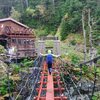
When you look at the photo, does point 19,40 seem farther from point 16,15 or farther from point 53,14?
point 16,15

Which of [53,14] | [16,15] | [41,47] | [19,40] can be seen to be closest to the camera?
[19,40]

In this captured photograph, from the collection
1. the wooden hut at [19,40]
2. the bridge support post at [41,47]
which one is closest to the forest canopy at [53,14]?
the bridge support post at [41,47]

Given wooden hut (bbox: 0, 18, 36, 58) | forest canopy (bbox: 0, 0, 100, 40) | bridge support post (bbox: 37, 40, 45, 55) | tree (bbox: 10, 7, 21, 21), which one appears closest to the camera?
wooden hut (bbox: 0, 18, 36, 58)

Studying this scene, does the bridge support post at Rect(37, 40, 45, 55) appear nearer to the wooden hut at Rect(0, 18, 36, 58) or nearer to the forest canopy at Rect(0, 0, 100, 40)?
the wooden hut at Rect(0, 18, 36, 58)

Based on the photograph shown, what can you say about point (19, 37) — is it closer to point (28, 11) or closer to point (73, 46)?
point (73, 46)

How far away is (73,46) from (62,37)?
4277 millimetres

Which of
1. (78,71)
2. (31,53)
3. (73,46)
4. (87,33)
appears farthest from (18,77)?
(87,33)

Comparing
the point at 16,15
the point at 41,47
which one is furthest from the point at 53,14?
the point at 41,47

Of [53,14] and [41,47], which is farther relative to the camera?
[53,14]

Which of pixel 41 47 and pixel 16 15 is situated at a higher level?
pixel 16 15

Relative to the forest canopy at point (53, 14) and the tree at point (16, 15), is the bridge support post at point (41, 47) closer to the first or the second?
the forest canopy at point (53, 14)

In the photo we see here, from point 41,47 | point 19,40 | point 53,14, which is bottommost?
point 41,47

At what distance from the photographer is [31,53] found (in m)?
26.0

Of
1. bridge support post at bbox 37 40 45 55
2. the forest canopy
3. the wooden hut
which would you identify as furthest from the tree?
bridge support post at bbox 37 40 45 55
